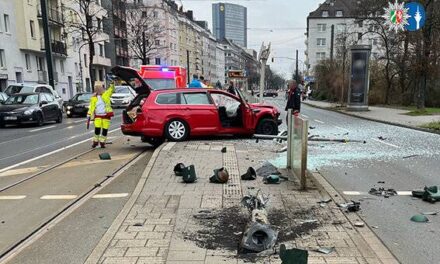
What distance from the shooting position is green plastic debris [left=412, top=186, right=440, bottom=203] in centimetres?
627

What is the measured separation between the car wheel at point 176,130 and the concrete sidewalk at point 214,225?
4173mm

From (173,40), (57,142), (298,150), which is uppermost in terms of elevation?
(173,40)

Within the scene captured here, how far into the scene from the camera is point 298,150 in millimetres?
7035

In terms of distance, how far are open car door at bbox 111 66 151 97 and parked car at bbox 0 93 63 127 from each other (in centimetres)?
965

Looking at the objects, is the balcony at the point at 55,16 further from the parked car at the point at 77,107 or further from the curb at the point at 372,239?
the curb at the point at 372,239

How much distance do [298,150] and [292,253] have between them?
3.53 meters

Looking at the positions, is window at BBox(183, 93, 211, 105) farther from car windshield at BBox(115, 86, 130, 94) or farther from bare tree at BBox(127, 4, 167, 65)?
bare tree at BBox(127, 4, 167, 65)

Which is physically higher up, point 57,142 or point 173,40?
point 173,40

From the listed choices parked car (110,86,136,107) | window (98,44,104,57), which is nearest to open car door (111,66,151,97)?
parked car (110,86,136,107)

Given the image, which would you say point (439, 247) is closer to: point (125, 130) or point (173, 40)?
point (125, 130)

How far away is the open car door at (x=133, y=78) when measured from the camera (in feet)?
39.2

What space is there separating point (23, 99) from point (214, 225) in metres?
18.9

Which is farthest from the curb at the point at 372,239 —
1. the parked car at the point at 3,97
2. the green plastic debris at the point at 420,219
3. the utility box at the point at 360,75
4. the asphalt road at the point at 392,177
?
the utility box at the point at 360,75

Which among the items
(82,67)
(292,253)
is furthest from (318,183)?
(82,67)
